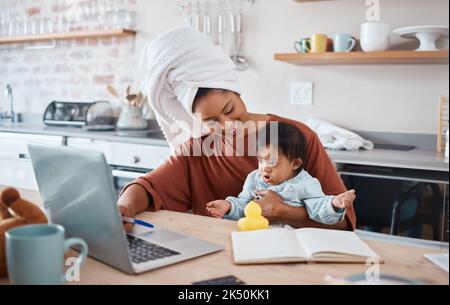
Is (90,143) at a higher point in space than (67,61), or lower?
lower

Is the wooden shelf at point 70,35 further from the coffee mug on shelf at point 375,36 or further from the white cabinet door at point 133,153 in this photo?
the coffee mug on shelf at point 375,36

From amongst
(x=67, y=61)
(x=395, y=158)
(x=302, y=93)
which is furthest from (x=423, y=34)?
(x=67, y=61)

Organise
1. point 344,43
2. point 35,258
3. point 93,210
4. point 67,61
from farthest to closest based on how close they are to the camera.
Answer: point 67,61 < point 344,43 < point 93,210 < point 35,258

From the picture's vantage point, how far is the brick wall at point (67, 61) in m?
3.40

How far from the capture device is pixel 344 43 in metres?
2.43

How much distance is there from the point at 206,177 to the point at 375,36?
4.28 ft

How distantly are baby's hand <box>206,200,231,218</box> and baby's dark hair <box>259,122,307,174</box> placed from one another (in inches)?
7.7

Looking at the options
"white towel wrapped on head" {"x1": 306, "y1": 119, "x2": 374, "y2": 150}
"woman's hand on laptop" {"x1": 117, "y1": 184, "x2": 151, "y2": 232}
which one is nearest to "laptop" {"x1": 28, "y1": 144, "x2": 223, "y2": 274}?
"woman's hand on laptop" {"x1": 117, "y1": 184, "x2": 151, "y2": 232}

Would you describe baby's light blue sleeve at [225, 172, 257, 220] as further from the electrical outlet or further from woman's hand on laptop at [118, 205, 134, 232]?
the electrical outlet

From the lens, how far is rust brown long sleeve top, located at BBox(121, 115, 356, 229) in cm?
133

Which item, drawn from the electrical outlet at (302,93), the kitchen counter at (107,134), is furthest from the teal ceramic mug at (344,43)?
the kitchen counter at (107,134)

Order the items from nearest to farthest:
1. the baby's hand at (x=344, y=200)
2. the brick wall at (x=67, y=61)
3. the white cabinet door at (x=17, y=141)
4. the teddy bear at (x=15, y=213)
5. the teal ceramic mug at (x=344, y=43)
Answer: the teddy bear at (x=15, y=213), the baby's hand at (x=344, y=200), the teal ceramic mug at (x=344, y=43), the white cabinet door at (x=17, y=141), the brick wall at (x=67, y=61)

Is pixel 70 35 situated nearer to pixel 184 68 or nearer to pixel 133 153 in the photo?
pixel 133 153

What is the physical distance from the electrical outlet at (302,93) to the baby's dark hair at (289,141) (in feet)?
4.67
